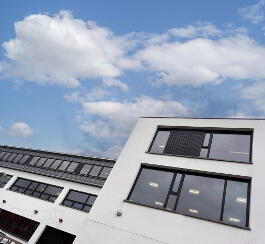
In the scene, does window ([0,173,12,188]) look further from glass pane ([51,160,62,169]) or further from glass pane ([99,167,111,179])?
glass pane ([99,167,111,179])

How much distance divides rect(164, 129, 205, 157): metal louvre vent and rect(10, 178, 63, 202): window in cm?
1474

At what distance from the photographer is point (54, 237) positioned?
802 inches

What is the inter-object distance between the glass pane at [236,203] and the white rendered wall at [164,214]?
1.32ft

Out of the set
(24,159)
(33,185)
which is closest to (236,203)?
(33,185)

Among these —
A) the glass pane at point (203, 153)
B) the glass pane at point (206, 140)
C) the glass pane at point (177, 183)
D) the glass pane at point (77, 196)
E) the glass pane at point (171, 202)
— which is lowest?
the glass pane at point (171, 202)

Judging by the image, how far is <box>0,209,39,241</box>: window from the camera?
21.5m

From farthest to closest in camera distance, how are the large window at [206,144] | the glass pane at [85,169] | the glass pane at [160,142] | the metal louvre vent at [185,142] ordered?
1. the glass pane at [85,169]
2. the glass pane at [160,142]
3. the metal louvre vent at [185,142]
4. the large window at [206,144]

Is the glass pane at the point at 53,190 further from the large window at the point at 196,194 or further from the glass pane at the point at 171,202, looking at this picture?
the glass pane at the point at 171,202

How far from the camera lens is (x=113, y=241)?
34.9 feet

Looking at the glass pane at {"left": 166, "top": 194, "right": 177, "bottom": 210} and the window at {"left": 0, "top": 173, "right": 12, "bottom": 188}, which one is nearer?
the glass pane at {"left": 166, "top": 194, "right": 177, "bottom": 210}

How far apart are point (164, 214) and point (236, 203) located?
3.07m

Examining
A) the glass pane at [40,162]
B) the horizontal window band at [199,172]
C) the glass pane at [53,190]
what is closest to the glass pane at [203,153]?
the horizontal window band at [199,172]

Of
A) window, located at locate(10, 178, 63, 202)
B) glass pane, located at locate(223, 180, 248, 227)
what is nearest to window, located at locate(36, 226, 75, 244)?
window, located at locate(10, 178, 63, 202)

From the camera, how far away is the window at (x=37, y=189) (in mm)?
24047
